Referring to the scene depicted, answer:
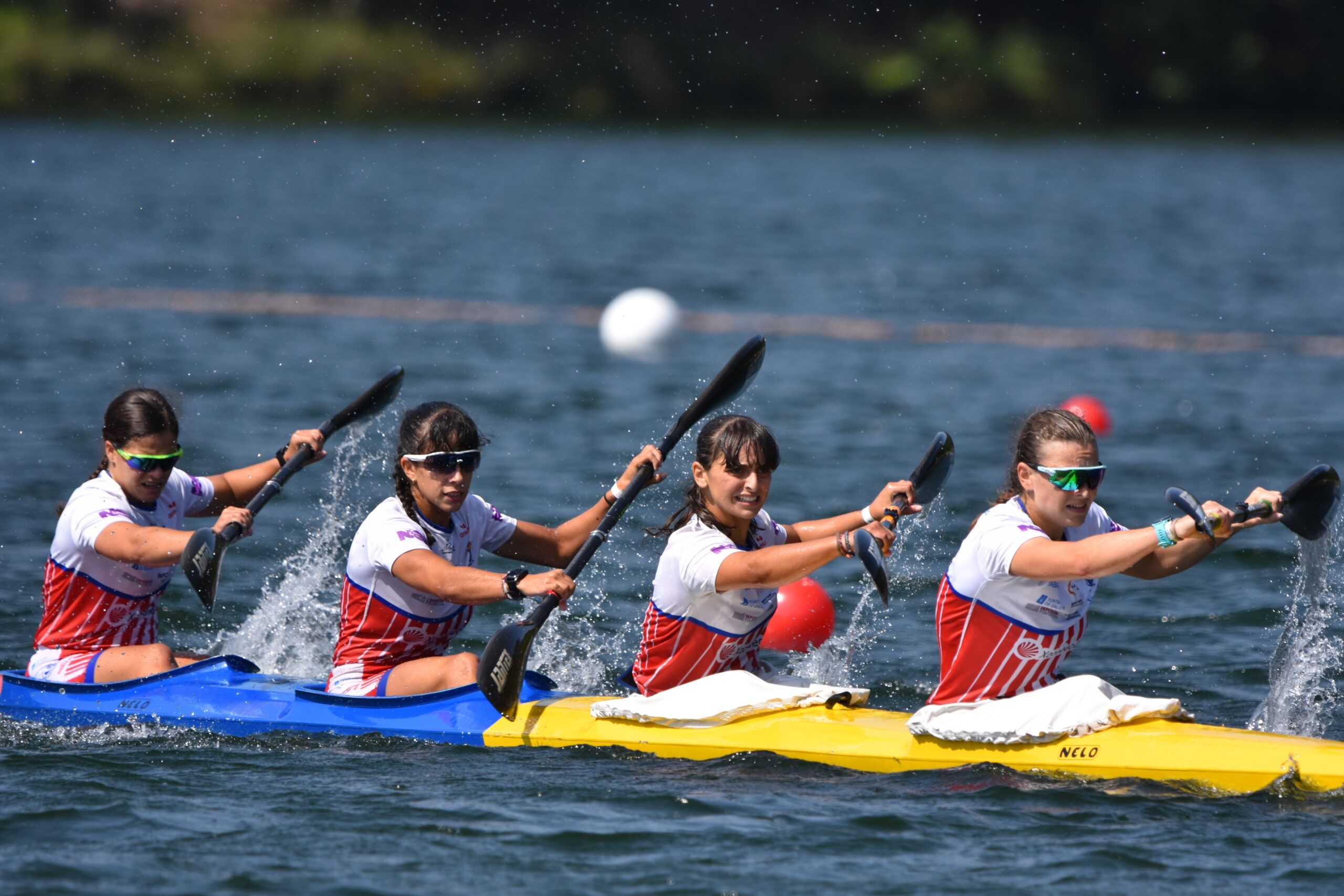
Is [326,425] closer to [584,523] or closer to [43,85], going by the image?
[584,523]

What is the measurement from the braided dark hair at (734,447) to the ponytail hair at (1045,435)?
0.81 meters

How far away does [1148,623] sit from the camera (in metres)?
8.19

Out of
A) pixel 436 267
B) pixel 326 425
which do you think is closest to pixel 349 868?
pixel 326 425

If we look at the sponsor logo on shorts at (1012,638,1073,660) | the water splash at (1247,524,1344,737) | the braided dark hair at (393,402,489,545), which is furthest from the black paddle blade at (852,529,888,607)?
the water splash at (1247,524,1344,737)

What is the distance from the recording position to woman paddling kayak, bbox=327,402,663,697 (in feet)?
18.0

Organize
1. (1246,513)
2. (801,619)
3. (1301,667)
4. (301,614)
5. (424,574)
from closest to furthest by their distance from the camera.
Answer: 1. (1246,513)
2. (424,574)
3. (1301,667)
4. (801,619)
5. (301,614)

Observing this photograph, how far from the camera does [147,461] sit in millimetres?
5953

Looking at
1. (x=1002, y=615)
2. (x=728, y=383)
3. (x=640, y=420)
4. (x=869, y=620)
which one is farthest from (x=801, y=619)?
(x=640, y=420)

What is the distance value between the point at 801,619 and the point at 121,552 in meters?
3.08

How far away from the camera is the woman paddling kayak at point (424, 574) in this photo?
550 cm

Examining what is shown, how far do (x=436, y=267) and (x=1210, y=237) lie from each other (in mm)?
11939

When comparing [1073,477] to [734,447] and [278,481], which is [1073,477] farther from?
[278,481]

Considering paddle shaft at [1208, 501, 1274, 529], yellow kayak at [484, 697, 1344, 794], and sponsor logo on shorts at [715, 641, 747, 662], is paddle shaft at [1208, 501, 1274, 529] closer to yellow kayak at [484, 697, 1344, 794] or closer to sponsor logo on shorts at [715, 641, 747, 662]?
yellow kayak at [484, 697, 1344, 794]

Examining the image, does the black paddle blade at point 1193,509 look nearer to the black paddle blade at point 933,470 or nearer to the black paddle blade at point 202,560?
the black paddle blade at point 933,470
